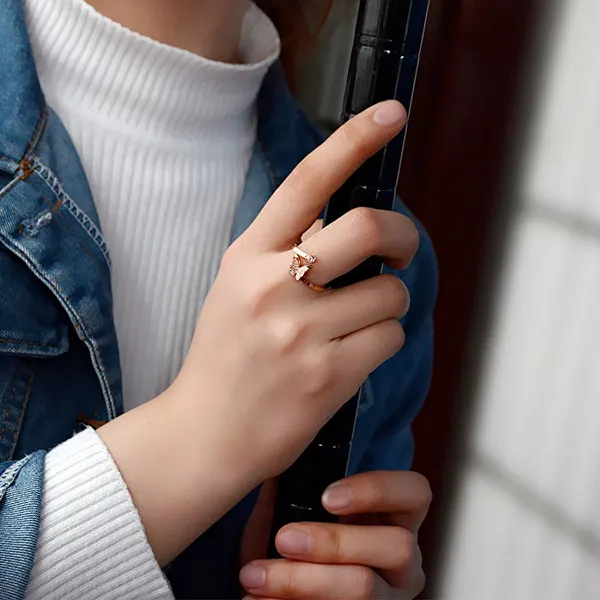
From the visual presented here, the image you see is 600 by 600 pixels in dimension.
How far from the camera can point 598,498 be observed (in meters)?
0.71

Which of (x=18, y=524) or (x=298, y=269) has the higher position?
(x=298, y=269)

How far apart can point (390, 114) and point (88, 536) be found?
0.84 feet

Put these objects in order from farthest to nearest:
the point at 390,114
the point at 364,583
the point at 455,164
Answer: the point at 455,164
the point at 364,583
the point at 390,114

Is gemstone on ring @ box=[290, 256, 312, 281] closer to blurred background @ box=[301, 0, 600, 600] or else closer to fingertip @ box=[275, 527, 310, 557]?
fingertip @ box=[275, 527, 310, 557]

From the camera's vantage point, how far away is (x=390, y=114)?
16.0 inches

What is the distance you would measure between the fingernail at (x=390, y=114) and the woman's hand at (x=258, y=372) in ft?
0.15

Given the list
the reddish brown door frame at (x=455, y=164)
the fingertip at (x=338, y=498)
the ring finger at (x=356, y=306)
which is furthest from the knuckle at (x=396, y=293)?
the reddish brown door frame at (x=455, y=164)

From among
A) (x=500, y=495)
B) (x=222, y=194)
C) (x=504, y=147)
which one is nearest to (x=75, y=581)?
(x=222, y=194)

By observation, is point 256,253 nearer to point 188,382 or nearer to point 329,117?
point 188,382

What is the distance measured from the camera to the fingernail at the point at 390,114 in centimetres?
41

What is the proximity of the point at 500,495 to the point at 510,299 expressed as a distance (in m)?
0.17

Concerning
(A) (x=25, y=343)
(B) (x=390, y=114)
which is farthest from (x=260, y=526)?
(B) (x=390, y=114)

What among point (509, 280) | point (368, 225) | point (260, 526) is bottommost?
point (260, 526)

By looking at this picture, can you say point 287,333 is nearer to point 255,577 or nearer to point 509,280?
point 255,577
